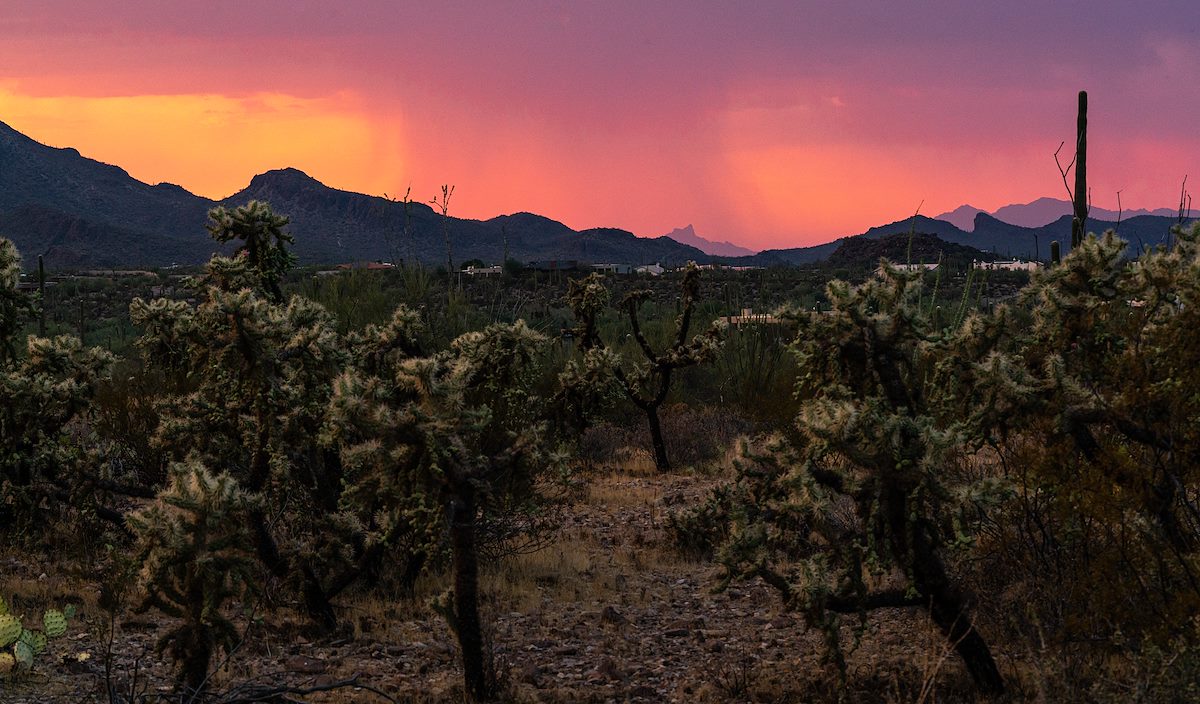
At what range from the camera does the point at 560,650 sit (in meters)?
8.37

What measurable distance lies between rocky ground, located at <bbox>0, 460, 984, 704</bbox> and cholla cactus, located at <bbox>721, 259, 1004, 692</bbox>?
430 millimetres

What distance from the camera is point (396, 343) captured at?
32.3ft

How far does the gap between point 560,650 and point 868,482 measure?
10.8ft

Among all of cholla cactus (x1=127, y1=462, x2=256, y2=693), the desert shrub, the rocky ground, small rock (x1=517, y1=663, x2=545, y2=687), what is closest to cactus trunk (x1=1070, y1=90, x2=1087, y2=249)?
the desert shrub

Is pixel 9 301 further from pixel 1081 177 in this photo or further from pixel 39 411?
pixel 1081 177

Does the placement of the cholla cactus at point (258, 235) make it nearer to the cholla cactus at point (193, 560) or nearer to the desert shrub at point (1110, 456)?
the cholla cactus at point (193, 560)

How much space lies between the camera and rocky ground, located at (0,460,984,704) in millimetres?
7141

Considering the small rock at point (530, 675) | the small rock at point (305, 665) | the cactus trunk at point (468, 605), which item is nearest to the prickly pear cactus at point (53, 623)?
the small rock at point (305, 665)

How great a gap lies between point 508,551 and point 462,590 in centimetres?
418

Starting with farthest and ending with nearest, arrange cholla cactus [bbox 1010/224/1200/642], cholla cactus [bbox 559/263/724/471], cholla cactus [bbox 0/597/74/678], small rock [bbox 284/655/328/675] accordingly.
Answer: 1. cholla cactus [bbox 559/263/724/471]
2. small rock [bbox 284/655/328/675]
3. cholla cactus [bbox 0/597/74/678]
4. cholla cactus [bbox 1010/224/1200/642]

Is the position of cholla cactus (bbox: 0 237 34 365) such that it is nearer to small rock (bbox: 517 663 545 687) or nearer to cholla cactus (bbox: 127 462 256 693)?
cholla cactus (bbox: 127 462 256 693)

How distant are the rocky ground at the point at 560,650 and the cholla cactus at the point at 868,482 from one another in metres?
0.43

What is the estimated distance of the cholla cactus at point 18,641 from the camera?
705cm

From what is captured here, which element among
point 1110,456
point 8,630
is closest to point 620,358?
point 1110,456
